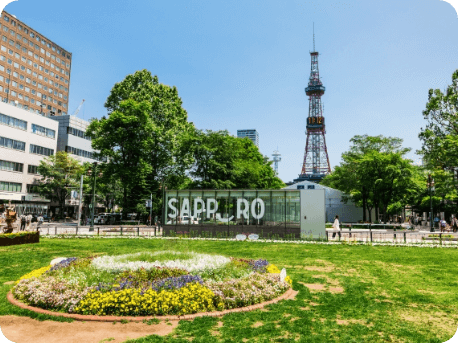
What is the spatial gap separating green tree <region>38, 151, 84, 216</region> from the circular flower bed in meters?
53.8

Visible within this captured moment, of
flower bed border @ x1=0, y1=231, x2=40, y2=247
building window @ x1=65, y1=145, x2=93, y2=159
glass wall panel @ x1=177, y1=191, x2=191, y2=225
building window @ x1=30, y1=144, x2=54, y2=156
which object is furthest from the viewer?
building window @ x1=65, y1=145, x2=93, y2=159

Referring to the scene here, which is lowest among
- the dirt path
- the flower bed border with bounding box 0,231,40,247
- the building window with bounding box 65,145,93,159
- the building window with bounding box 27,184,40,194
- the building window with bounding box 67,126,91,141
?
the dirt path

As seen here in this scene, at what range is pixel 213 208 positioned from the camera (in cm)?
2995

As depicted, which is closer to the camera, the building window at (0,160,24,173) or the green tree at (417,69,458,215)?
the green tree at (417,69,458,215)

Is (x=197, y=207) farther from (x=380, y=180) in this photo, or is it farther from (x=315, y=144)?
(x=315, y=144)

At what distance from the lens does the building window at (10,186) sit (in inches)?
2290

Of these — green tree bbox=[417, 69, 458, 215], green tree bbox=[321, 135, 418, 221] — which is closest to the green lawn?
green tree bbox=[417, 69, 458, 215]

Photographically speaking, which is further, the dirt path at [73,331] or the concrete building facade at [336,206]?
the concrete building facade at [336,206]

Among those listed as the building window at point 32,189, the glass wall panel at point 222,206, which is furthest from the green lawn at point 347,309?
the building window at point 32,189

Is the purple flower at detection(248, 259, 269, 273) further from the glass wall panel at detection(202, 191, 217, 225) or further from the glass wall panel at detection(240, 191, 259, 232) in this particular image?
the glass wall panel at detection(202, 191, 217, 225)

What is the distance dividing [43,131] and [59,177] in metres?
11.9

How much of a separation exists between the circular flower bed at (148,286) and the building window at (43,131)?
62.2m

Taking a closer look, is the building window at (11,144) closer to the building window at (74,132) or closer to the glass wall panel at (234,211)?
the building window at (74,132)

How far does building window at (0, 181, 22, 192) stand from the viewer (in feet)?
191
